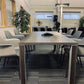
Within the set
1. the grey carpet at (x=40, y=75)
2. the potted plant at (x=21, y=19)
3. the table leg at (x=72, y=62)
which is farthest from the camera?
the potted plant at (x=21, y=19)

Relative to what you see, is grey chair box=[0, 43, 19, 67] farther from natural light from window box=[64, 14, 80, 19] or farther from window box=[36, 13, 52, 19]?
natural light from window box=[64, 14, 80, 19]

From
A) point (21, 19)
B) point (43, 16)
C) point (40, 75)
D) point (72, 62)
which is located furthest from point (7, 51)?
point (43, 16)

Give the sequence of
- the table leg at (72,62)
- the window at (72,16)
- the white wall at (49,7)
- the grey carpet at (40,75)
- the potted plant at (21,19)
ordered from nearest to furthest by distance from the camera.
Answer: the table leg at (72,62), the grey carpet at (40,75), the potted plant at (21,19), the white wall at (49,7), the window at (72,16)

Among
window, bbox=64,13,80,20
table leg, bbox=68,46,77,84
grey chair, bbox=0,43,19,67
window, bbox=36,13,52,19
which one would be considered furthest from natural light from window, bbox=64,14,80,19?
table leg, bbox=68,46,77,84

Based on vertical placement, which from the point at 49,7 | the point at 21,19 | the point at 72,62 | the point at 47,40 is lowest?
the point at 72,62

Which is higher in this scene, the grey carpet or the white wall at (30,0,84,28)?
the white wall at (30,0,84,28)

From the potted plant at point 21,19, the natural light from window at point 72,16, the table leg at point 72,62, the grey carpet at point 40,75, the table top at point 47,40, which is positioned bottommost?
the grey carpet at point 40,75

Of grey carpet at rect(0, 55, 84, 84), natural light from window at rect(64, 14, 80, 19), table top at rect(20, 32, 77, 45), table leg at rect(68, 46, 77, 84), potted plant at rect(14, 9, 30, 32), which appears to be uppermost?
natural light from window at rect(64, 14, 80, 19)

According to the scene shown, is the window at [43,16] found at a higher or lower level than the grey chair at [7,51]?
higher

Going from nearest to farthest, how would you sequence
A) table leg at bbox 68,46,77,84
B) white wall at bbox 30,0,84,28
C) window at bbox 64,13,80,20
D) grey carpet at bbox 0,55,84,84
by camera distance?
1. table leg at bbox 68,46,77,84
2. grey carpet at bbox 0,55,84,84
3. white wall at bbox 30,0,84,28
4. window at bbox 64,13,80,20

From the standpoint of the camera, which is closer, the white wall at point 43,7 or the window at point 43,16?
the white wall at point 43,7

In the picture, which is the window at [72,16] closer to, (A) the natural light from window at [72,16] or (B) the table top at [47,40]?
(A) the natural light from window at [72,16]

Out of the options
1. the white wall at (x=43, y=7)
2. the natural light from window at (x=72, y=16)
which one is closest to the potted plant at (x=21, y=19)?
the white wall at (x=43, y=7)

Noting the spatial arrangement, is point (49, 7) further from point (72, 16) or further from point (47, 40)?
point (47, 40)
